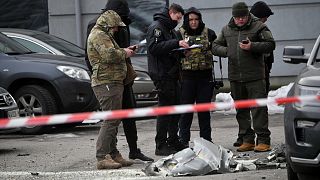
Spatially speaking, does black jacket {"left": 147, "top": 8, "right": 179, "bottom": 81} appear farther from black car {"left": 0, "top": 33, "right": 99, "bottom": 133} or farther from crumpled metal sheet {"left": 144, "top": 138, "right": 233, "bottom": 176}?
black car {"left": 0, "top": 33, "right": 99, "bottom": 133}

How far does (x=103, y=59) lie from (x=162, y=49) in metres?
1.12

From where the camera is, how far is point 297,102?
6.11 meters

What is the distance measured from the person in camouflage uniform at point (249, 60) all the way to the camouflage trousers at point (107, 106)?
1723 millimetres

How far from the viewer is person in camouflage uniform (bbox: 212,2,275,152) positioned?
893cm

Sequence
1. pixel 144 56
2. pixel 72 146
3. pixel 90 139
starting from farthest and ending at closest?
pixel 144 56
pixel 90 139
pixel 72 146

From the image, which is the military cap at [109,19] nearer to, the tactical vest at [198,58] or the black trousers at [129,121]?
the black trousers at [129,121]

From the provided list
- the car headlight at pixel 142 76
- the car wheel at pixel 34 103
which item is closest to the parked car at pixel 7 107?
the car wheel at pixel 34 103

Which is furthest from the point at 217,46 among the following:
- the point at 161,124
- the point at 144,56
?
the point at 144,56

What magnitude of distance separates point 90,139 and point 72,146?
79 cm

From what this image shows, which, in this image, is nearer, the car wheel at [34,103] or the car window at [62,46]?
the car wheel at [34,103]

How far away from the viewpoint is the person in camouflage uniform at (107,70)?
781 centimetres

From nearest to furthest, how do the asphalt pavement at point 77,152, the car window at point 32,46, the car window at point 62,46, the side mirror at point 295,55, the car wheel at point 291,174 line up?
the car wheel at point 291,174, the side mirror at point 295,55, the asphalt pavement at point 77,152, the car window at point 32,46, the car window at point 62,46

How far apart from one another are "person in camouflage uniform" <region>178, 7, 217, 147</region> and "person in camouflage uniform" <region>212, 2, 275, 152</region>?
0.17 metres

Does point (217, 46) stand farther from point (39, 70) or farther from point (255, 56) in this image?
point (39, 70)
